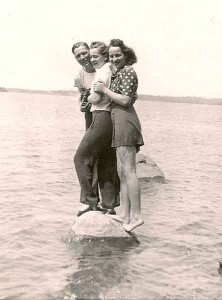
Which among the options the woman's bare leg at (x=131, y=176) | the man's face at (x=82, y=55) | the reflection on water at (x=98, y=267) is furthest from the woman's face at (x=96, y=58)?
the reflection on water at (x=98, y=267)

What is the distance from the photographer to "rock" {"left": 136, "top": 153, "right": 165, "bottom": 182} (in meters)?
15.6

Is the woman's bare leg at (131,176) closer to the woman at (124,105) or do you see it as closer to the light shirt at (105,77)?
the woman at (124,105)

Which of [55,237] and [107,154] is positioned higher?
[107,154]

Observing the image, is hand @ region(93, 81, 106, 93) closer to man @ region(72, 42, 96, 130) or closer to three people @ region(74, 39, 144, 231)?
three people @ region(74, 39, 144, 231)

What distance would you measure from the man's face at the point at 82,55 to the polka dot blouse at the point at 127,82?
0.62m

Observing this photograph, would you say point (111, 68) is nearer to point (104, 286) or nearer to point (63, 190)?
point (104, 286)

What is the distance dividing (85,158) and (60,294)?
7.26 feet

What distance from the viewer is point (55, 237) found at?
8.48 m

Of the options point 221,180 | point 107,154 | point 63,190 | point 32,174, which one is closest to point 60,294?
point 107,154

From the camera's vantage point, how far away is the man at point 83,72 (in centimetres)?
715

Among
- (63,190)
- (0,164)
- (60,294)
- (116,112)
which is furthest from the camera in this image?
(0,164)

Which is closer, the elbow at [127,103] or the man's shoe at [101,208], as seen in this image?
the elbow at [127,103]

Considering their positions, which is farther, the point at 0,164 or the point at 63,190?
the point at 0,164

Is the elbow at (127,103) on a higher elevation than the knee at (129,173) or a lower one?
higher
